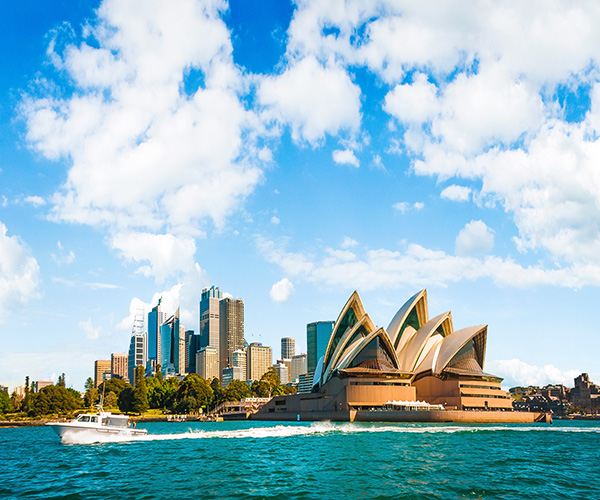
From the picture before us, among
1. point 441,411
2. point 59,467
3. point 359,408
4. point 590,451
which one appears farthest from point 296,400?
point 59,467

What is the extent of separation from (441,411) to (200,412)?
67.7 meters

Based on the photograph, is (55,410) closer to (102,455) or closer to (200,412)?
(200,412)

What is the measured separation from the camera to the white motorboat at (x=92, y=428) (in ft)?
158

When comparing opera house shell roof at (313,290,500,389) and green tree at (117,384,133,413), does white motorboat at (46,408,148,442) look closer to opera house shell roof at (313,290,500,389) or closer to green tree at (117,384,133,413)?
opera house shell roof at (313,290,500,389)

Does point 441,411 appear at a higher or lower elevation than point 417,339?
lower

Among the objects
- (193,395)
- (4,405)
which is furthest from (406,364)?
(4,405)

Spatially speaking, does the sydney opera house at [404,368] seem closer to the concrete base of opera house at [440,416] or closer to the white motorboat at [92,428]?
the concrete base of opera house at [440,416]

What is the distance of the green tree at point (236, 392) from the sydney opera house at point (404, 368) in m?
28.1

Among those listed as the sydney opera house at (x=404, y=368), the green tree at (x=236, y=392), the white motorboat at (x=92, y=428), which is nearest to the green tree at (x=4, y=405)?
the green tree at (x=236, y=392)

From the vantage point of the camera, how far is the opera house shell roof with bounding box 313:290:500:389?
108m

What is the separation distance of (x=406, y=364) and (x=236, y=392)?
179 feet

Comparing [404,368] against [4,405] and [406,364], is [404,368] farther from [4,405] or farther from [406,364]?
[4,405]

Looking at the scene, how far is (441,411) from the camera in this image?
303ft

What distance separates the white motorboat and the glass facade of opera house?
197 ft
